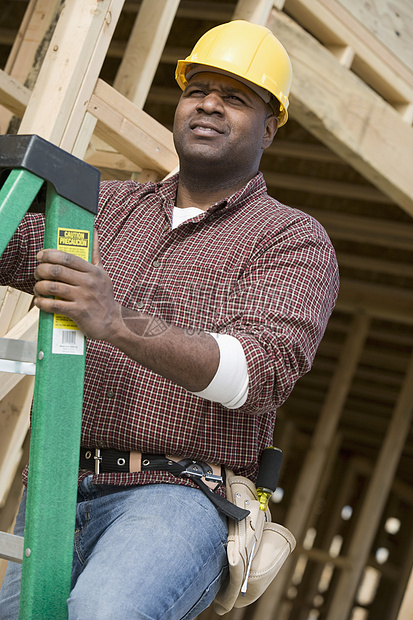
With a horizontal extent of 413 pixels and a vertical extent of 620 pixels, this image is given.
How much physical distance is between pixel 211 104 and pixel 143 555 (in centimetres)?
120

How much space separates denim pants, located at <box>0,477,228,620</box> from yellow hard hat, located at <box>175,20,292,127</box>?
3.80 feet

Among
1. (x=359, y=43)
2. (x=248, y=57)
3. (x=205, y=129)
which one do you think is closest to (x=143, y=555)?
(x=205, y=129)

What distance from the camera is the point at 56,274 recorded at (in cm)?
143

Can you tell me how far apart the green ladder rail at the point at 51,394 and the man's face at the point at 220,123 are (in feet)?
2.36

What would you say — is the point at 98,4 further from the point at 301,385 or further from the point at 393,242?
the point at 301,385

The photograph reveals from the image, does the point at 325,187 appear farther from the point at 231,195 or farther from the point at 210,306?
the point at 210,306

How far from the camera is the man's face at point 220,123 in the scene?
2.20 m

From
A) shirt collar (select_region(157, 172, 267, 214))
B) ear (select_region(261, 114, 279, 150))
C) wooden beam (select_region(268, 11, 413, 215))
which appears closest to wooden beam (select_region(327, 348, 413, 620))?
wooden beam (select_region(268, 11, 413, 215))

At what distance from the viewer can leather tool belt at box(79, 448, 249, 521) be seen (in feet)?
6.24

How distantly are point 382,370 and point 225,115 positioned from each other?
753cm

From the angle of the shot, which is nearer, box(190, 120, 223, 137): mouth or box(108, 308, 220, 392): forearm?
box(108, 308, 220, 392): forearm

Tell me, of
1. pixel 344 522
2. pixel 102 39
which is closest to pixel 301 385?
pixel 344 522

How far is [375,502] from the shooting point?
8023 mm

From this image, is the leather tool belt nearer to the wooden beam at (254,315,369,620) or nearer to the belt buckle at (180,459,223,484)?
the belt buckle at (180,459,223,484)
